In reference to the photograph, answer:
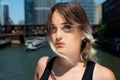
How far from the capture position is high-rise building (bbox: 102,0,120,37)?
213 ft

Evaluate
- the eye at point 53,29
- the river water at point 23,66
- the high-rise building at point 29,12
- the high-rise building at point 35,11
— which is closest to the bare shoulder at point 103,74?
the eye at point 53,29

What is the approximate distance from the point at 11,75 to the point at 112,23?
48774 mm

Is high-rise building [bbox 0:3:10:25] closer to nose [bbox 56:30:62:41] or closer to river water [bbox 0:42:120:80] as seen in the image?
river water [bbox 0:42:120:80]

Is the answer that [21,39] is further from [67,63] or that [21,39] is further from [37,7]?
[67,63]

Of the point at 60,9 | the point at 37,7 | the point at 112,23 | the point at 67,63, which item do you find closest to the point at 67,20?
the point at 60,9

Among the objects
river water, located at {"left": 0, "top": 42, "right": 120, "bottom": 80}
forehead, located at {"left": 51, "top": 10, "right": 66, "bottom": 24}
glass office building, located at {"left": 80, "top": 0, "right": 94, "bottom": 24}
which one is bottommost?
river water, located at {"left": 0, "top": 42, "right": 120, "bottom": 80}

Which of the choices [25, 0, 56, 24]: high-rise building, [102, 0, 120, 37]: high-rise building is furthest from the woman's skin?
[25, 0, 56, 24]: high-rise building

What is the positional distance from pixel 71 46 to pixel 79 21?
103 millimetres

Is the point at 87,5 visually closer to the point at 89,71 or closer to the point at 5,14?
the point at 89,71

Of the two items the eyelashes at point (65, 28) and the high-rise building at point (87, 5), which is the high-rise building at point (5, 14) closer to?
the high-rise building at point (87, 5)

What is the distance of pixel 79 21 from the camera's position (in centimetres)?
150

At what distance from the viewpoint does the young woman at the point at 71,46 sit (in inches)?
58.0

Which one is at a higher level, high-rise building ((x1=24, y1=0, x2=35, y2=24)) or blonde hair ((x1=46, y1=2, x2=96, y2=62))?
blonde hair ((x1=46, y1=2, x2=96, y2=62))

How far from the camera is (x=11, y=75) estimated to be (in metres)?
24.3
